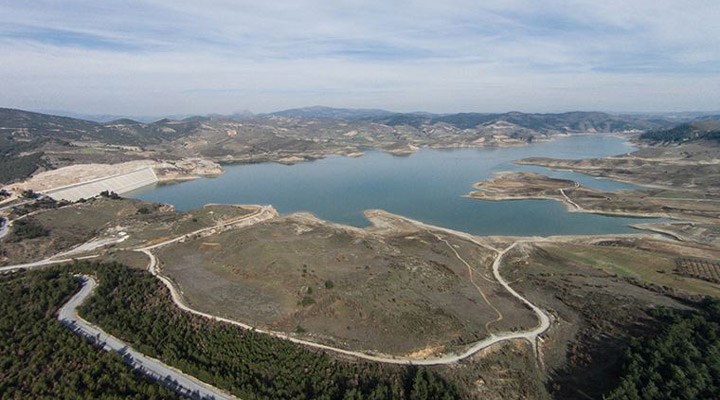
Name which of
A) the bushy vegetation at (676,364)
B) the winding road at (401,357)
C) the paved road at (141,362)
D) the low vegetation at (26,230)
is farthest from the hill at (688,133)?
the low vegetation at (26,230)

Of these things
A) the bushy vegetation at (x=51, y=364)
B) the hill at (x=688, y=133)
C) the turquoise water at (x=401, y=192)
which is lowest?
the turquoise water at (x=401, y=192)

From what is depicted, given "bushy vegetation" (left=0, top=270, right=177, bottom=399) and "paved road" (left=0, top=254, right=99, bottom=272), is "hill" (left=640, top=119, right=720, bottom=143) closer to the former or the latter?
"paved road" (left=0, top=254, right=99, bottom=272)

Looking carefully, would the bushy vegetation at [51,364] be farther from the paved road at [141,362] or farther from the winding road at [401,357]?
the winding road at [401,357]

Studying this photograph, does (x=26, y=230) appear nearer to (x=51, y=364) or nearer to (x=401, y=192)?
(x=51, y=364)

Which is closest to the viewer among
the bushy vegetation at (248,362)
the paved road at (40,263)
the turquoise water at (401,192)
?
the bushy vegetation at (248,362)

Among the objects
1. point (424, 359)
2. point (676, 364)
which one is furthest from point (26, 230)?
point (676, 364)

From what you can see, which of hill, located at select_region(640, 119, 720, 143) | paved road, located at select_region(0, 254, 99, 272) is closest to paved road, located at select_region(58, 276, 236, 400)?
paved road, located at select_region(0, 254, 99, 272)
